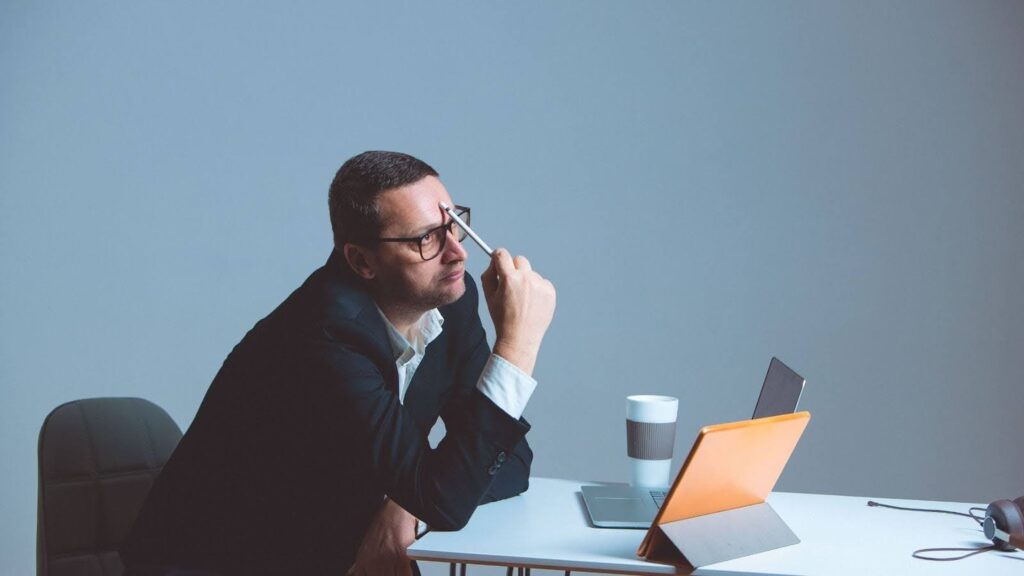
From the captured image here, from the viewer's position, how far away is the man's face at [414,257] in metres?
1.58

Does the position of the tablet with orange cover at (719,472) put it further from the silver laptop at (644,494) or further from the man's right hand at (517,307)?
the man's right hand at (517,307)

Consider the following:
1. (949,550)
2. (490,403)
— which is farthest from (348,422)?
(949,550)

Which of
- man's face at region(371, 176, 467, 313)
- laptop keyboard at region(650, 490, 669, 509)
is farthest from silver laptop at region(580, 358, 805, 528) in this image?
man's face at region(371, 176, 467, 313)

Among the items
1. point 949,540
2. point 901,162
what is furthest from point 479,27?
point 949,540

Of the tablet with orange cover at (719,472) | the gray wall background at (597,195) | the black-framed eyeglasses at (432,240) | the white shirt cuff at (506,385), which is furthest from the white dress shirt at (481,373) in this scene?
the gray wall background at (597,195)

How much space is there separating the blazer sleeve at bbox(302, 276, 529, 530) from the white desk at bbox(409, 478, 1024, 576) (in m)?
0.07

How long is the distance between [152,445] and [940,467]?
239cm

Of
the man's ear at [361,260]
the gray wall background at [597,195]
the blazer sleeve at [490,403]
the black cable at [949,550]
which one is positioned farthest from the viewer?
the gray wall background at [597,195]

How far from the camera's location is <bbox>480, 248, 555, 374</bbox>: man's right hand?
153 centimetres

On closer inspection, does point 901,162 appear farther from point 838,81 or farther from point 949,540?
point 949,540

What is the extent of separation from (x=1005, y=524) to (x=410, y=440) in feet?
3.15

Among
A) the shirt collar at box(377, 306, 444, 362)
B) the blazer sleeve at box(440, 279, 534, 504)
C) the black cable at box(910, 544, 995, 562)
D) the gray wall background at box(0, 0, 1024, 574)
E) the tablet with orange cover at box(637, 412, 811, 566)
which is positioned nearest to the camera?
the tablet with orange cover at box(637, 412, 811, 566)

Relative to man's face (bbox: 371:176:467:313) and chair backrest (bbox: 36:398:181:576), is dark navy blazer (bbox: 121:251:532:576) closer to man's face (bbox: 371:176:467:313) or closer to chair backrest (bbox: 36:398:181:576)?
man's face (bbox: 371:176:467:313)

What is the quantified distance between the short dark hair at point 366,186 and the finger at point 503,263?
0.19 m
